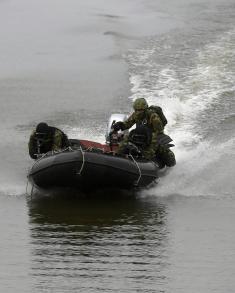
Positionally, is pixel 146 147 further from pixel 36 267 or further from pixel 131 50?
pixel 131 50

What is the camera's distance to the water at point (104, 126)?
24.8 ft

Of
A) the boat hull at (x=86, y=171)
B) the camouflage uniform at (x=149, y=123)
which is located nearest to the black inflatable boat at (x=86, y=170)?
the boat hull at (x=86, y=171)

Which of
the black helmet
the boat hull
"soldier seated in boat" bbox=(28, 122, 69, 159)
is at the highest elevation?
the black helmet

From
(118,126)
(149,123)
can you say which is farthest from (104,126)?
(149,123)

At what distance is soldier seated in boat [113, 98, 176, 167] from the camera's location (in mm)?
10852

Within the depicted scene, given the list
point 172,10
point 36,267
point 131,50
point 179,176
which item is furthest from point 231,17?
point 36,267

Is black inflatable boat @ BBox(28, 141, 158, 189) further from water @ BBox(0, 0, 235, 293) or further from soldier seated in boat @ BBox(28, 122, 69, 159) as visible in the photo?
soldier seated in boat @ BBox(28, 122, 69, 159)

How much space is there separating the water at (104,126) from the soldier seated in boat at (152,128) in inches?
11.0

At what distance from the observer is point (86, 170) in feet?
31.4

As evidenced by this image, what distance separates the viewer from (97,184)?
32.4ft

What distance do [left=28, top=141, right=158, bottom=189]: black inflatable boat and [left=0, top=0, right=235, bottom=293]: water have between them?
26 centimetres

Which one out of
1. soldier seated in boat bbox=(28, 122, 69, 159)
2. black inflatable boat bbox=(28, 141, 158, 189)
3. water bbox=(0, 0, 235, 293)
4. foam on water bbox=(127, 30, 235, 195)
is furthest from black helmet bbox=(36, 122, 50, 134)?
foam on water bbox=(127, 30, 235, 195)

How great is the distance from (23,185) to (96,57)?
7.74 metres

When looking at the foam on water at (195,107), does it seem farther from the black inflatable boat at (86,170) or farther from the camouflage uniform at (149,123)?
the black inflatable boat at (86,170)
